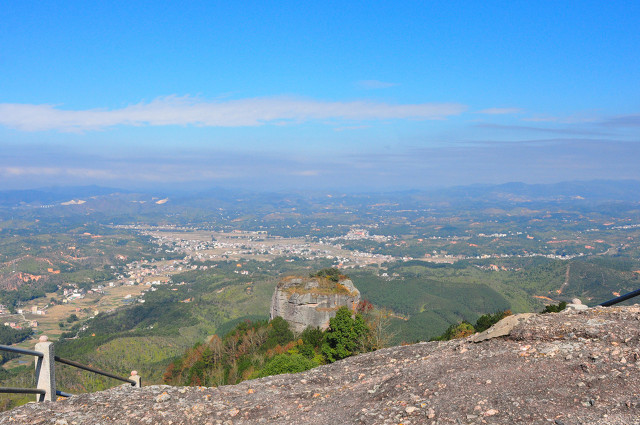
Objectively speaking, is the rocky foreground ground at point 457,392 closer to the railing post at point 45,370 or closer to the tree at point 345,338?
the railing post at point 45,370

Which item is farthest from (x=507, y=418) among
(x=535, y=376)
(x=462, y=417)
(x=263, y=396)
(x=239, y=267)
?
(x=239, y=267)

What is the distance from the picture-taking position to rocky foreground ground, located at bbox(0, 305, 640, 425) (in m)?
5.29

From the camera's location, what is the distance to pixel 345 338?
20625mm

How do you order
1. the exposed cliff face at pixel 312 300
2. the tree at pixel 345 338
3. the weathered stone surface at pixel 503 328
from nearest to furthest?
the weathered stone surface at pixel 503 328
the tree at pixel 345 338
the exposed cliff face at pixel 312 300

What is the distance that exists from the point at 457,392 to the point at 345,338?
15077mm

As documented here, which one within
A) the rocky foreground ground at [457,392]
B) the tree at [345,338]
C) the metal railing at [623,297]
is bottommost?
the tree at [345,338]

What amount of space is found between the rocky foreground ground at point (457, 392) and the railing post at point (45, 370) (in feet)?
0.66

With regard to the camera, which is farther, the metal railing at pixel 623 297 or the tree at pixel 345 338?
the tree at pixel 345 338

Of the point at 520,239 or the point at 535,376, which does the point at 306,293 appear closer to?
the point at 535,376

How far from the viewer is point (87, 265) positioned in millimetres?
137875

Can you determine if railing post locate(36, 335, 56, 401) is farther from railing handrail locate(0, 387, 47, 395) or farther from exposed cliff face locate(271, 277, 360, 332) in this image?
exposed cliff face locate(271, 277, 360, 332)

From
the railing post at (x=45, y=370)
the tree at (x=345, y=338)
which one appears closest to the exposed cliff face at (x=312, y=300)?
the tree at (x=345, y=338)

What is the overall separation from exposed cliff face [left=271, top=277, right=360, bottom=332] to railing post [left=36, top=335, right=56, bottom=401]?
82.9 ft

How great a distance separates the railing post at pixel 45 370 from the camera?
610 cm
